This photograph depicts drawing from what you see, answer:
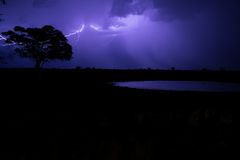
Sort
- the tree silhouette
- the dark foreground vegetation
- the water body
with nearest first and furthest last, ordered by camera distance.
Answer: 1. the dark foreground vegetation
2. the water body
3. the tree silhouette

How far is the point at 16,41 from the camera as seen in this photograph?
31.3 metres

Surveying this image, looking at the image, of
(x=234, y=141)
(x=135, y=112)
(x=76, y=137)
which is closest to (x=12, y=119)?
(x=76, y=137)

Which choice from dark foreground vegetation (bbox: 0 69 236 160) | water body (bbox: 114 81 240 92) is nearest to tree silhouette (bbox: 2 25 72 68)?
water body (bbox: 114 81 240 92)

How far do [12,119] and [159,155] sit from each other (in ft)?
13.4

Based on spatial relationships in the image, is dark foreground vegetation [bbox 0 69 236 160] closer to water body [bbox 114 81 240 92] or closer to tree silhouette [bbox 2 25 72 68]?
water body [bbox 114 81 240 92]

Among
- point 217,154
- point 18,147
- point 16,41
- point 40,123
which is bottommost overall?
point 217,154

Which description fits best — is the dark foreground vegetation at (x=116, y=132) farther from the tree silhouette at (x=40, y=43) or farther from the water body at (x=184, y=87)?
the tree silhouette at (x=40, y=43)

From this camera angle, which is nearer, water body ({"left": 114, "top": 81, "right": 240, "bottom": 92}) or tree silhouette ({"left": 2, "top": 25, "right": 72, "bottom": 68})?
water body ({"left": 114, "top": 81, "right": 240, "bottom": 92})

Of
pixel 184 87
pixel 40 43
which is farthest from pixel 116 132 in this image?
pixel 40 43

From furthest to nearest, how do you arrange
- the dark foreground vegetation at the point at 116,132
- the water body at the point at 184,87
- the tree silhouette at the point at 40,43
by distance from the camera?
the tree silhouette at the point at 40,43, the water body at the point at 184,87, the dark foreground vegetation at the point at 116,132

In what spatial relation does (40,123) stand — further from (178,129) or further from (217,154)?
(217,154)

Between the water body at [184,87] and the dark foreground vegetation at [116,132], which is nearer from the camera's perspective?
the dark foreground vegetation at [116,132]

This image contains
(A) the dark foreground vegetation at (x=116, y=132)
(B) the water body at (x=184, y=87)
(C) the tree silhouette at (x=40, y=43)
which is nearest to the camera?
(A) the dark foreground vegetation at (x=116, y=132)

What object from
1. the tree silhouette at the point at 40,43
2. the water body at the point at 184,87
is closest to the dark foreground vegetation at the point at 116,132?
the water body at the point at 184,87
